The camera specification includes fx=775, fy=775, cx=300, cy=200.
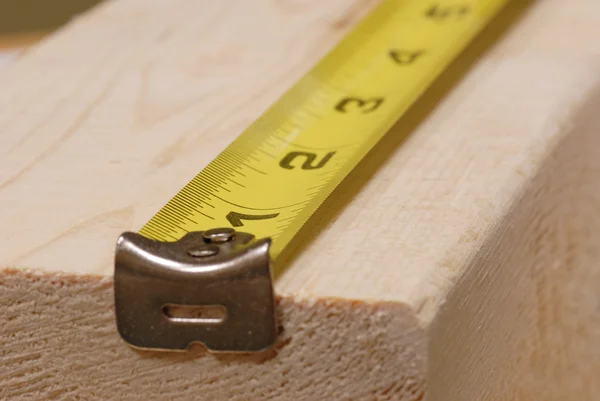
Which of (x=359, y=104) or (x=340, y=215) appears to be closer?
(x=340, y=215)

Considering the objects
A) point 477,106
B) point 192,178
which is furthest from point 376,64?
point 192,178

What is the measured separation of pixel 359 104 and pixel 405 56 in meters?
0.11

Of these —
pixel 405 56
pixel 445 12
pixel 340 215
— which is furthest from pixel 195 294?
pixel 445 12

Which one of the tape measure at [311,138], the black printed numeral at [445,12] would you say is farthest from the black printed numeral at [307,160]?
the black printed numeral at [445,12]

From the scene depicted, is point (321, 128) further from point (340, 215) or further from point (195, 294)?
point (195, 294)

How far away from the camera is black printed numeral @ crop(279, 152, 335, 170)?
502mm

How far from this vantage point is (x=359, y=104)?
593 millimetres

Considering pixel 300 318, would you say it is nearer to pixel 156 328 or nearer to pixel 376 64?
pixel 156 328

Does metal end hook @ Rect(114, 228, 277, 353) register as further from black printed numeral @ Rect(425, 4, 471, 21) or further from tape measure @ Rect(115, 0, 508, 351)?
black printed numeral @ Rect(425, 4, 471, 21)

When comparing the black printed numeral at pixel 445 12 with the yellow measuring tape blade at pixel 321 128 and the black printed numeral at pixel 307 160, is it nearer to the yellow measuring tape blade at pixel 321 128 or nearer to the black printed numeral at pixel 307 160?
the yellow measuring tape blade at pixel 321 128

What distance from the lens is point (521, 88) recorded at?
2.14 ft

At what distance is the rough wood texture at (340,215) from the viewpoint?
15.9 inches

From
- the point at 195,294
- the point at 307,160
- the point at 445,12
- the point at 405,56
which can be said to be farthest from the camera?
the point at 445,12

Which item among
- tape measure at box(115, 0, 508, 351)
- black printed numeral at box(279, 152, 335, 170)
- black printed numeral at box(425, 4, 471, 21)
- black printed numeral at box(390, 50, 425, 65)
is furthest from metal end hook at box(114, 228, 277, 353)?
black printed numeral at box(425, 4, 471, 21)
